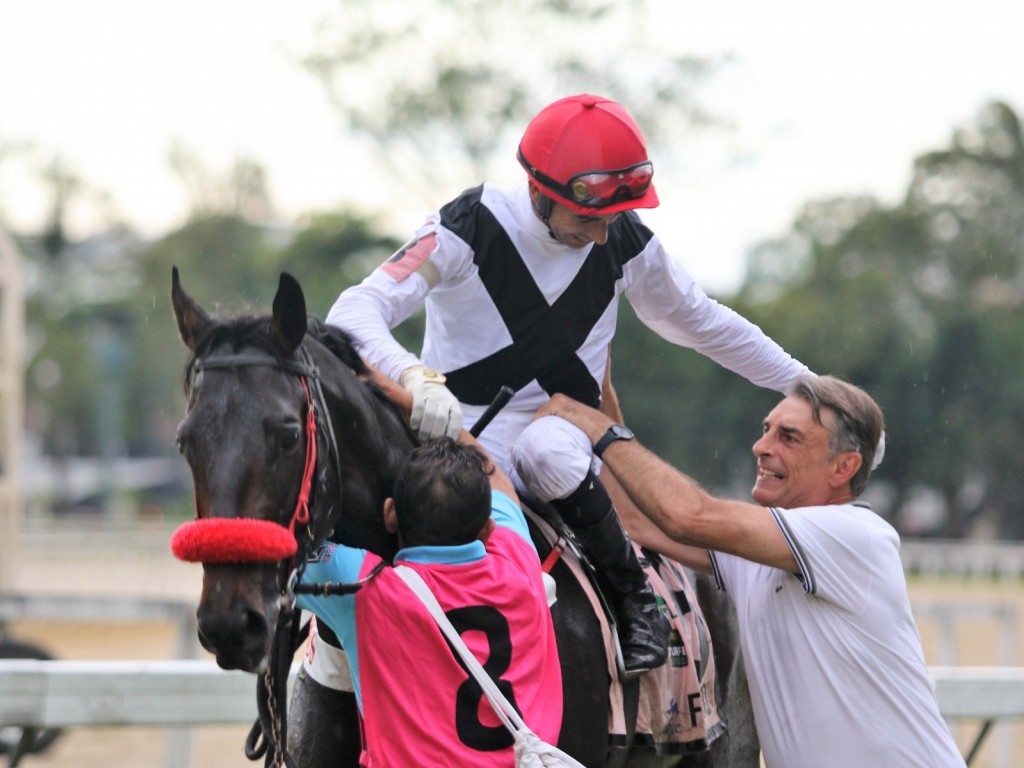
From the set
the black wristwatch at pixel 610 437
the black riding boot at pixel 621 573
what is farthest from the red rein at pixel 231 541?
the black wristwatch at pixel 610 437

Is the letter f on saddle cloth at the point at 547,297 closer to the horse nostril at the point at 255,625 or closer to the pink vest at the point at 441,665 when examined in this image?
the pink vest at the point at 441,665

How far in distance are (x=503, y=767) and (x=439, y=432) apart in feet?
2.31

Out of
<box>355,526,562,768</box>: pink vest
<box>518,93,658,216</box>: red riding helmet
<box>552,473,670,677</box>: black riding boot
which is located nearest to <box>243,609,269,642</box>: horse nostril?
<box>355,526,562,768</box>: pink vest

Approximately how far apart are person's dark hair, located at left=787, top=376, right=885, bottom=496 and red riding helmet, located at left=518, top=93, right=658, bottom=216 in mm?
636

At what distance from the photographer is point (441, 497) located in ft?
8.68

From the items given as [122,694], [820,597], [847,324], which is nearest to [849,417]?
[820,597]

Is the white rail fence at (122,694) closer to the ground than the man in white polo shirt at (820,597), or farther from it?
closer to the ground

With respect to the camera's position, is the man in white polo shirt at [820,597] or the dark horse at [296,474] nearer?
the dark horse at [296,474]

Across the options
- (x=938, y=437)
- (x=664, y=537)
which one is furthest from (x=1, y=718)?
(x=938, y=437)

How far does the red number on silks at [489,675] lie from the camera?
2.58m

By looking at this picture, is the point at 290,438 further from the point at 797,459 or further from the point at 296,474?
the point at 797,459

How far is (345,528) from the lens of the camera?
287cm

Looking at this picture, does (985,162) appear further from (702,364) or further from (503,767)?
(503,767)

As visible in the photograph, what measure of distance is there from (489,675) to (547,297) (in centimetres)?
118
